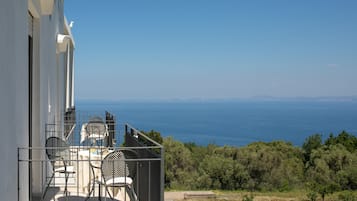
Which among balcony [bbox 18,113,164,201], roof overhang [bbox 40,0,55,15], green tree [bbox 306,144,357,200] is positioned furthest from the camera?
Answer: green tree [bbox 306,144,357,200]

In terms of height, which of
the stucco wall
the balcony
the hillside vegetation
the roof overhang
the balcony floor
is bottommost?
the hillside vegetation

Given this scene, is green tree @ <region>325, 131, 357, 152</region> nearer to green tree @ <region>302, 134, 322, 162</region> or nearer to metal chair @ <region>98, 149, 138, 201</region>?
green tree @ <region>302, 134, 322, 162</region>

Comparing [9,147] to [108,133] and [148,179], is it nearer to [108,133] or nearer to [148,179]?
[148,179]

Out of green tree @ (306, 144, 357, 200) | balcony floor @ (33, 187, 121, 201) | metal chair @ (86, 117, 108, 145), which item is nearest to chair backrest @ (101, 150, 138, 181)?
balcony floor @ (33, 187, 121, 201)

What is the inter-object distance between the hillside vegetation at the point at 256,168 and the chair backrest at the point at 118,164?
15.2m

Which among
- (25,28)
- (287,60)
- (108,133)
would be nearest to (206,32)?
(287,60)

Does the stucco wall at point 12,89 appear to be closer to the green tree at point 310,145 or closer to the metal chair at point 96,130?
the metal chair at point 96,130

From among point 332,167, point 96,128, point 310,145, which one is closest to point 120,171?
point 96,128

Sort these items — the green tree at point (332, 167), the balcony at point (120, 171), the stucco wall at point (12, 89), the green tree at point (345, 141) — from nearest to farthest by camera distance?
1. the stucco wall at point (12, 89)
2. the balcony at point (120, 171)
3. the green tree at point (332, 167)
4. the green tree at point (345, 141)

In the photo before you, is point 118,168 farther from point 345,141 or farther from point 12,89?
point 345,141

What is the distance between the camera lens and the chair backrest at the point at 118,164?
4.55 meters

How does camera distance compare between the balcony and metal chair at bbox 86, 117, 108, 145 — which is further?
metal chair at bbox 86, 117, 108, 145

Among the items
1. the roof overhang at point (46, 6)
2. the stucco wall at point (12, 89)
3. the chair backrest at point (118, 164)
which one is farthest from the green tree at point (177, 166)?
the stucco wall at point (12, 89)

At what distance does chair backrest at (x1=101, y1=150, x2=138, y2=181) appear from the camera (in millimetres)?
4551
